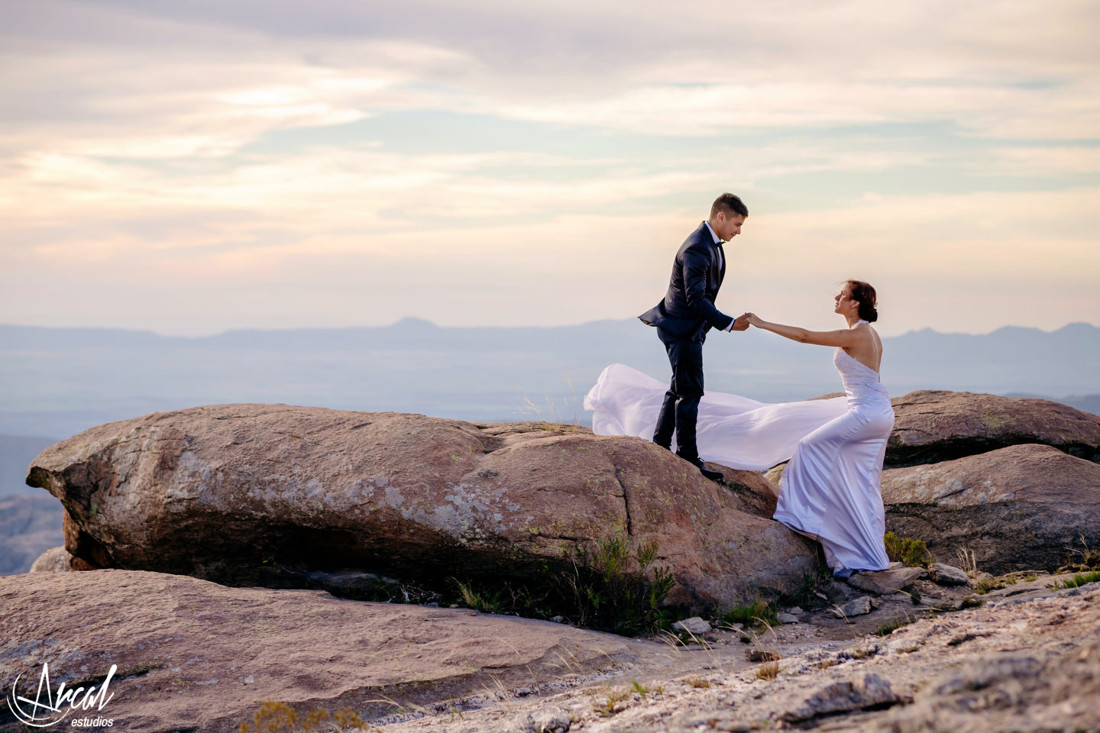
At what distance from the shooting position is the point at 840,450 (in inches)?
381

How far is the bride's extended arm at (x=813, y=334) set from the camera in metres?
9.25

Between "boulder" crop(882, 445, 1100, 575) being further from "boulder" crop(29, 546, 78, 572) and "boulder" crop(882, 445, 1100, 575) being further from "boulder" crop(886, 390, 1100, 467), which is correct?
"boulder" crop(29, 546, 78, 572)

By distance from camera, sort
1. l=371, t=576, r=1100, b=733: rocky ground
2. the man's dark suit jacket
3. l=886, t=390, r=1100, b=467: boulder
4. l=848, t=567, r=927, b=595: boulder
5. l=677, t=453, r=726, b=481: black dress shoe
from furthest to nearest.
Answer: l=886, t=390, r=1100, b=467: boulder, l=677, t=453, r=726, b=481: black dress shoe, the man's dark suit jacket, l=848, t=567, r=927, b=595: boulder, l=371, t=576, r=1100, b=733: rocky ground

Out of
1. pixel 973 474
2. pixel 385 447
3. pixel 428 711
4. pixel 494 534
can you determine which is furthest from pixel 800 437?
pixel 428 711

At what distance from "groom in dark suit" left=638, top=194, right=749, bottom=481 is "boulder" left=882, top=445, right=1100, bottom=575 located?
3116 millimetres

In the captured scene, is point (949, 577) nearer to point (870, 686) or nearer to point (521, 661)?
point (521, 661)

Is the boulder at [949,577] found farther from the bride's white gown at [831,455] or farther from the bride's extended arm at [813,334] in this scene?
the bride's extended arm at [813,334]

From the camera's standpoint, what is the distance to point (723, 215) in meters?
9.55

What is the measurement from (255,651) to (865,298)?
7.09 metres

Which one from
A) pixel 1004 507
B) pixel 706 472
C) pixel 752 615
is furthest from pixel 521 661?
pixel 1004 507

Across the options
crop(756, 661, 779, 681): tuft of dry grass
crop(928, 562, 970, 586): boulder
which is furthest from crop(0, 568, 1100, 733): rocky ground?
crop(928, 562, 970, 586): boulder

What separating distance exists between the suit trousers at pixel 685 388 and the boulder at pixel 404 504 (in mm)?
686

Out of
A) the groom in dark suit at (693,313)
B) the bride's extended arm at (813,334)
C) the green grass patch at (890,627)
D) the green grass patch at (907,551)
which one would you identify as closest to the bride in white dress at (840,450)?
the bride's extended arm at (813,334)

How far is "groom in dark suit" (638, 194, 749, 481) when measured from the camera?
30.7 feet
